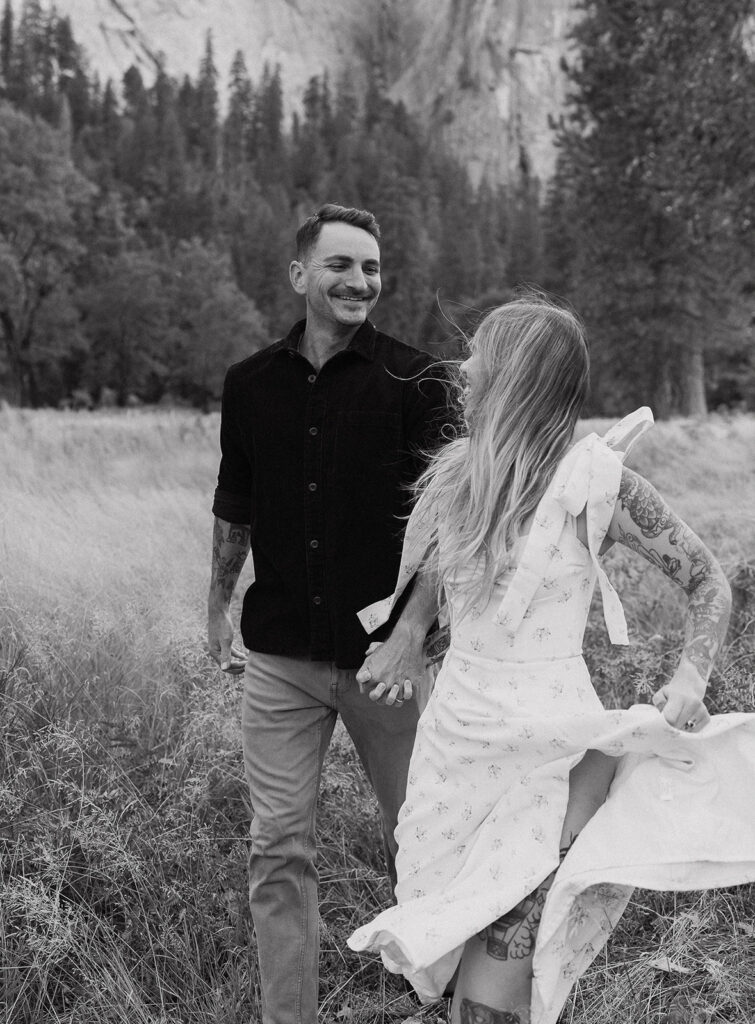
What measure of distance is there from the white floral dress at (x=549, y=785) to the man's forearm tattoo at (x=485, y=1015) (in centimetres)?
5

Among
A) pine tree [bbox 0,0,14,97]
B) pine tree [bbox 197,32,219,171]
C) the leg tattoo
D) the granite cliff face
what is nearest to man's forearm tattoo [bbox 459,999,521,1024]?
the leg tattoo

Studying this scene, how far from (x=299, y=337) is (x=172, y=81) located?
128214 mm

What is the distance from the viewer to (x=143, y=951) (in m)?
3.21

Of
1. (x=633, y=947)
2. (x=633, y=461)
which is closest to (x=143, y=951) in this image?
(x=633, y=947)

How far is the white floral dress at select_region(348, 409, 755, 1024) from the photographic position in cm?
201

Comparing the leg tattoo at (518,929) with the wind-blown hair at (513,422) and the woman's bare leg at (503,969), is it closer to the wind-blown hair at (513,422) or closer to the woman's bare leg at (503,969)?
the woman's bare leg at (503,969)

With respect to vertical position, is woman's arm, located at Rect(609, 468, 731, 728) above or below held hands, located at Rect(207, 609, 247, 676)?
above

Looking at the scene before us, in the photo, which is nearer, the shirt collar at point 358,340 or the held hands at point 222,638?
the shirt collar at point 358,340

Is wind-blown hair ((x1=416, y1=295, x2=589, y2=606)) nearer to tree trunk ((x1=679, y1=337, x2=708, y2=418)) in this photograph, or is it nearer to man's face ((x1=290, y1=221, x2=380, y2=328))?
man's face ((x1=290, y1=221, x2=380, y2=328))

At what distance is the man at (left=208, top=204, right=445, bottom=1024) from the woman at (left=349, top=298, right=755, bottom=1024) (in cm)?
64

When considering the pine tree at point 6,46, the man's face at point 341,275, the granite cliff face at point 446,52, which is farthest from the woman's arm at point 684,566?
the granite cliff face at point 446,52

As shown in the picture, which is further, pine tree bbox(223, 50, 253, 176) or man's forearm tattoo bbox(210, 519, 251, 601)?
pine tree bbox(223, 50, 253, 176)

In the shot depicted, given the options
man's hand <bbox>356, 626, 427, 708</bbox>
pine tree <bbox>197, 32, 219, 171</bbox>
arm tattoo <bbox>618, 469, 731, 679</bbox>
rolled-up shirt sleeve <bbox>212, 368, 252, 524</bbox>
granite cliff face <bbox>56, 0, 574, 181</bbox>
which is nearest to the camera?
arm tattoo <bbox>618, 469, 731, 679</bbox>

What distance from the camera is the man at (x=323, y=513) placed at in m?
3.02
